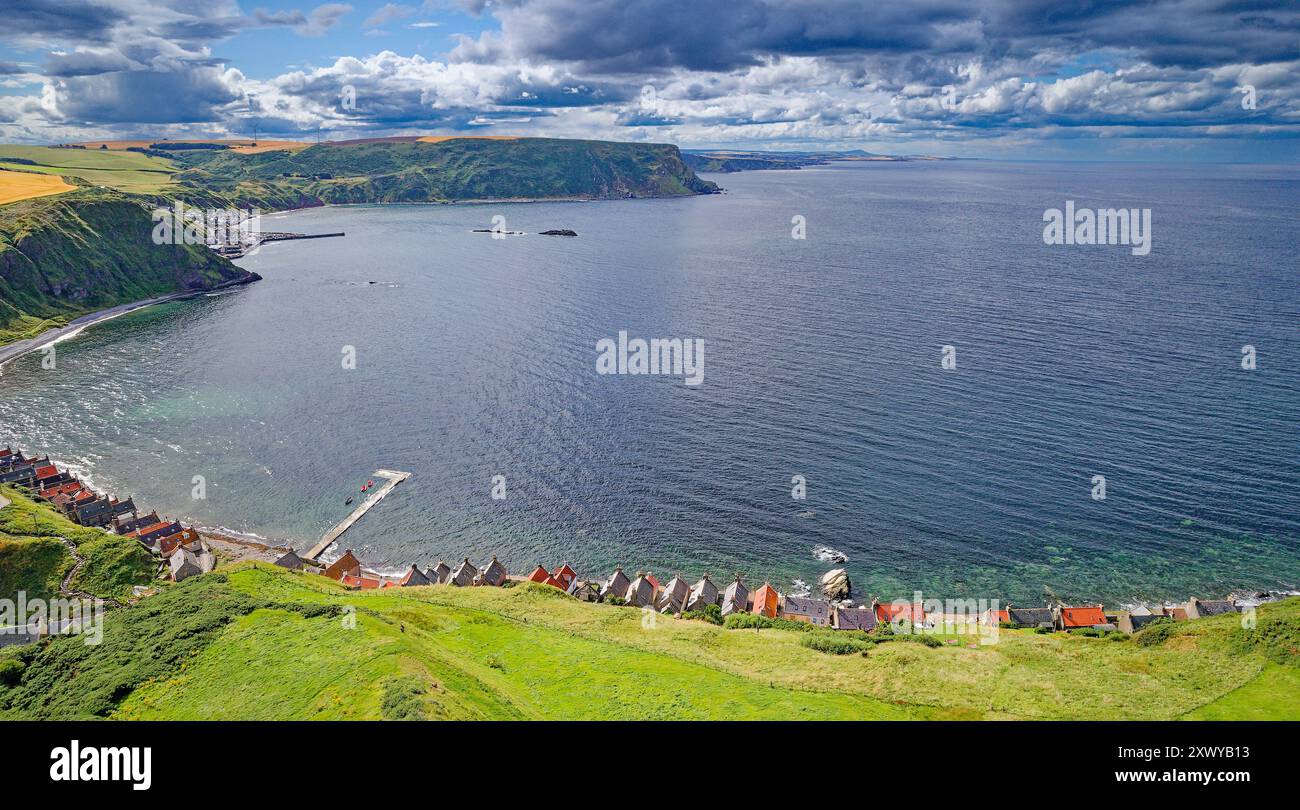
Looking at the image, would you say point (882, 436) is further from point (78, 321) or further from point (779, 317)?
point (78, 321)

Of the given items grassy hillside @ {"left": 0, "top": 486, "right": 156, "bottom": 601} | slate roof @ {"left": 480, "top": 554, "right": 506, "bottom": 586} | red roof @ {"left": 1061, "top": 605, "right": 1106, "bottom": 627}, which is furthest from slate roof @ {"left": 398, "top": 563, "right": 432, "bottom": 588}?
red roof @ {"left": 1061, "top": 605, "right": 1106, "bottom": 627}

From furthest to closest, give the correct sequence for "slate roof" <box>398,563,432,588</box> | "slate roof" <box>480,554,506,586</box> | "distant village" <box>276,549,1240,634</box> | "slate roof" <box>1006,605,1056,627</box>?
"slate roof" <box>480,554,506,586</box> < "slate roof" <box>398,563,432,588</box> < "slate roof" <box>1006,605,1056,627</box> < "distant village" <box>276,549,1240,634</box>

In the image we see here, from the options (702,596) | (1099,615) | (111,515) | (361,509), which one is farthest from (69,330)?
(1099,615)

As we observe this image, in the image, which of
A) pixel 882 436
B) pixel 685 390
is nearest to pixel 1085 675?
pixel 882 436

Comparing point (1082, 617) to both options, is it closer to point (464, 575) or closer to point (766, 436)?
point (766, 436)

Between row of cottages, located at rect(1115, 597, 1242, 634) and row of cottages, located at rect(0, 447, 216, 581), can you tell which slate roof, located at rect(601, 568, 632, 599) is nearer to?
row of cottages, located at rect(0, 447, 216, 581)

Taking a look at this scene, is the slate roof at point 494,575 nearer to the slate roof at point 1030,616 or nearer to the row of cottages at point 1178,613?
the slate roof at point 1030,616

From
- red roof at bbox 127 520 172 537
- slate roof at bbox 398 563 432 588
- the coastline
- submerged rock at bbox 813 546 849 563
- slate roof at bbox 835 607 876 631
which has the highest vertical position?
the coastline
